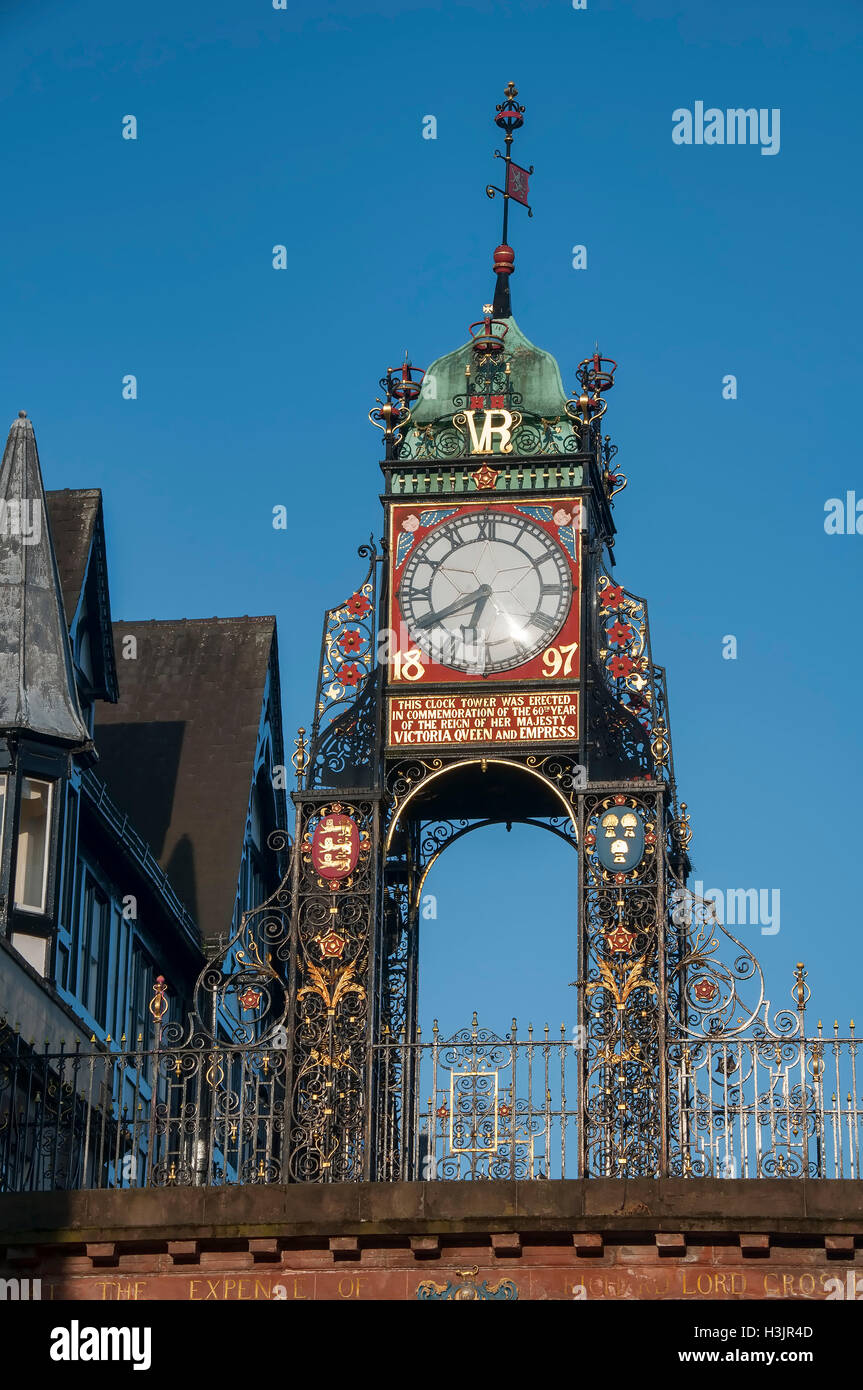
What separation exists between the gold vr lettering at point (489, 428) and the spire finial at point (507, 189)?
186cm

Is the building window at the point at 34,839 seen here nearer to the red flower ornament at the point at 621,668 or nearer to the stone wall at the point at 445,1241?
the red flower ornament at the point at 621,668

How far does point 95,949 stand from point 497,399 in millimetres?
9086

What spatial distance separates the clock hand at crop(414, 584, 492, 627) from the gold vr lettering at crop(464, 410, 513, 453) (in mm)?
1554

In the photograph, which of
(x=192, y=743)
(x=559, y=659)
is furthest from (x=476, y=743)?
(x=192, y=743)

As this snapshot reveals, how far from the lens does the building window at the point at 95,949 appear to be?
36844 millimetres

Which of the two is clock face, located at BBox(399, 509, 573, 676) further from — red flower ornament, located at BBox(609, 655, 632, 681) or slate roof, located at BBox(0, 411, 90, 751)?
slate roof, located at BBox(0, 411, 90, 751)

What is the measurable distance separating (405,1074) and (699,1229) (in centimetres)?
450

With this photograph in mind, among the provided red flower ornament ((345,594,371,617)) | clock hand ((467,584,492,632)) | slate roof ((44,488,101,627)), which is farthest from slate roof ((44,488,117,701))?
clock hand ((467,584,492,632))

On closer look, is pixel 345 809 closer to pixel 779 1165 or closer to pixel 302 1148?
pixel 302 1148

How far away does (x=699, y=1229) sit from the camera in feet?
87.8

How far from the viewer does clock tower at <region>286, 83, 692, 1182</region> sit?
29891 mm

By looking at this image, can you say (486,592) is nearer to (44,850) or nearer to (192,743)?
(44,850)

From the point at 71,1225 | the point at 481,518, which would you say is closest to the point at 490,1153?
the point at 71,1225

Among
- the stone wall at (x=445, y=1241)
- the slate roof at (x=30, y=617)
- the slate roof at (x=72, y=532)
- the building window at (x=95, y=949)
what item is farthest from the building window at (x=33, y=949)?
the stone wall at (x=445, y=1241)
